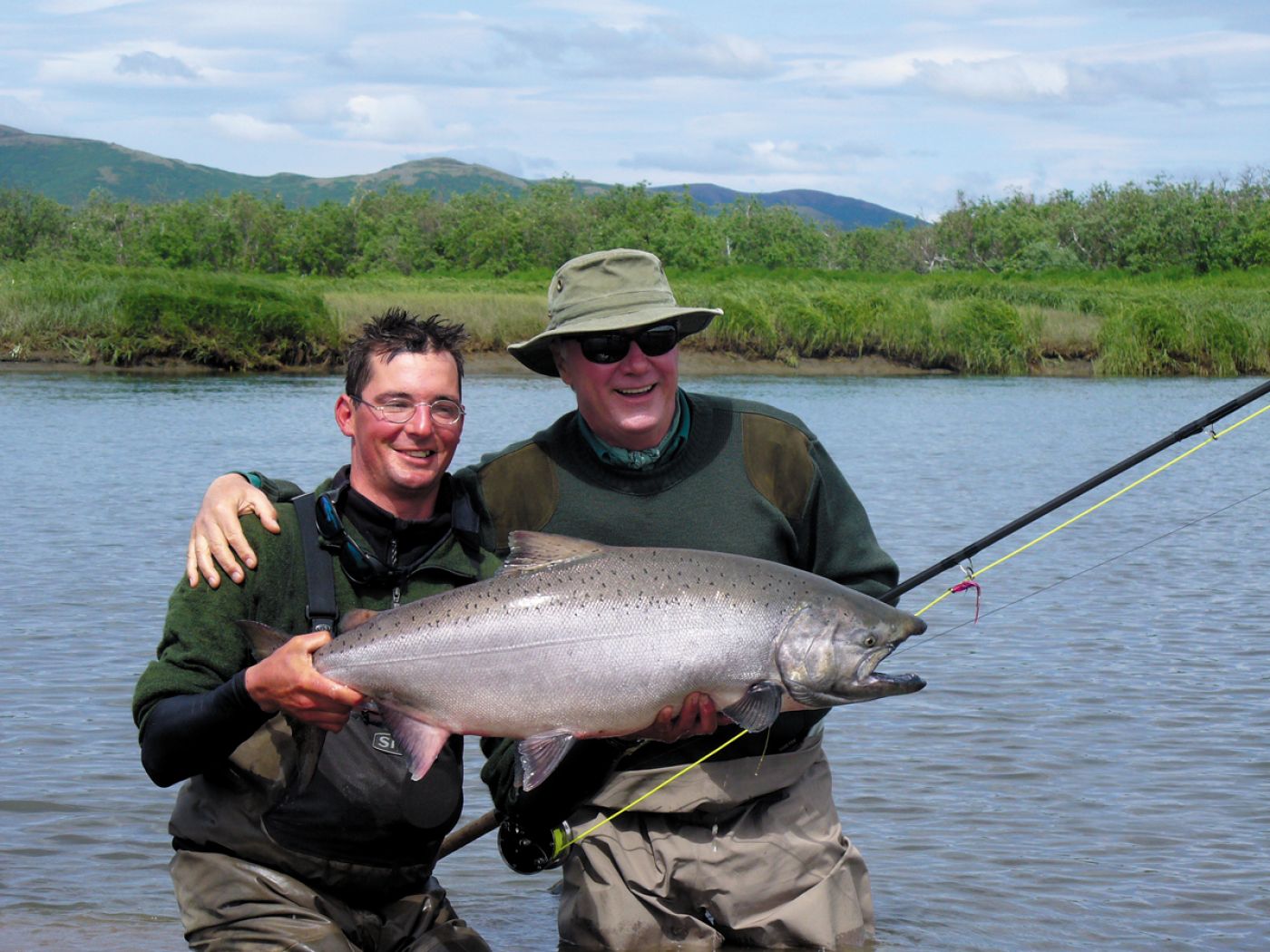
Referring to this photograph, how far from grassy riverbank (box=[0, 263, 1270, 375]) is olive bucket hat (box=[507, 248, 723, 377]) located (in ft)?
99.6

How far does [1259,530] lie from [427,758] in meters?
12.8

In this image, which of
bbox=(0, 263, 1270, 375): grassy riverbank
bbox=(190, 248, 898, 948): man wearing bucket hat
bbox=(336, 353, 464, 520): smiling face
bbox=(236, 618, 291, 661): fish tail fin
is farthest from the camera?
bbox=(0, 263, 1270, 375): grassy riverbank

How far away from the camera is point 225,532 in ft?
12.0

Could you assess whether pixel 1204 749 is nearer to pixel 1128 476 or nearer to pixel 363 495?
pixel 363 495

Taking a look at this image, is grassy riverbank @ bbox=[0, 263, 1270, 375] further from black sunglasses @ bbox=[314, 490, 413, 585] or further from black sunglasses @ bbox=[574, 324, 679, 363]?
black sunglasses @ bbox=[314, 490, 413, 585]

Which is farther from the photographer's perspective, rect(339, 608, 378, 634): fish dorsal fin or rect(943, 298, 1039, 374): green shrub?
rect(943, 298, 1039, 374): green shrub

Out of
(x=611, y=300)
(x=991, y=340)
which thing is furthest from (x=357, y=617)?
(x=991, y=340)

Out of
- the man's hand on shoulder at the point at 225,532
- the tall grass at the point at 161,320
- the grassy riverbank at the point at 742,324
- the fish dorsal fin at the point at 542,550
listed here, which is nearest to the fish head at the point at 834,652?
the fish dorsal fin at the point at 542,550

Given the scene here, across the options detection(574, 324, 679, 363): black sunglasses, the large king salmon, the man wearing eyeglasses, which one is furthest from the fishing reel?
detection(574, 324, 679, 363): black sunglasses

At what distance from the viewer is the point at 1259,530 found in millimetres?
14805

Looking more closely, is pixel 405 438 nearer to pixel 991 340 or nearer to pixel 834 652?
pixel 834 652

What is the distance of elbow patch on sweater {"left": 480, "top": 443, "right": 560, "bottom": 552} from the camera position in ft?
13.6

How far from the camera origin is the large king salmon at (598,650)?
3527 mm

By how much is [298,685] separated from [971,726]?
5.54 m
